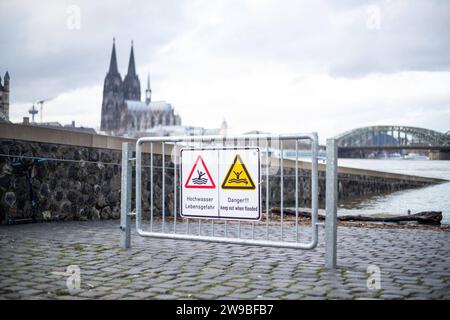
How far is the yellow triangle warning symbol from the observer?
211 inches

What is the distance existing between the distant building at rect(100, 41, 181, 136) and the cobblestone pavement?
136143mm

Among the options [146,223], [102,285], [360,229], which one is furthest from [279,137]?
[146,223]

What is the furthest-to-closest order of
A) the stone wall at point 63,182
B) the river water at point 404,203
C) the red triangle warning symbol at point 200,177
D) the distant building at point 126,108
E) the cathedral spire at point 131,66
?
the cathedral spire at point 131,66, the distant building at point 126,108, the river water at point 404,203, the stone wall at point 63,182, the red triangle warning symbol at point 200,177

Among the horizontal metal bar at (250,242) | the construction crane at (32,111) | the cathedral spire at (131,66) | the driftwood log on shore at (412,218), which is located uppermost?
the cathedral spire at (131,66)

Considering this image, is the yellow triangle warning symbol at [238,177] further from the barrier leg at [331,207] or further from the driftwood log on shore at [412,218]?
the driftwood log on shore at [412,218]

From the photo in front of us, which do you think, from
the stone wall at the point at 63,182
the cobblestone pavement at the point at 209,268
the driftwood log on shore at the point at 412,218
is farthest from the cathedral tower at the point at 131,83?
the cobblestone pavement at the point at 209,268

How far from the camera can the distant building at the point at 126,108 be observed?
140 metres

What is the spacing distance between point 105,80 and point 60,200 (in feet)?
452

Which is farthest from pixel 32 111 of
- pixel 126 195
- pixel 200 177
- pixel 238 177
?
pixel 238 177

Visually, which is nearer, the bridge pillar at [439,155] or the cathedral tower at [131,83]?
the bridge pillar at [439,155]

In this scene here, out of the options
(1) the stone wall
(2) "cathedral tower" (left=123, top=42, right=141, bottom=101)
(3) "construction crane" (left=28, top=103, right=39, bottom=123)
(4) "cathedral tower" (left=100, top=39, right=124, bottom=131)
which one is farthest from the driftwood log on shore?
(2) "cathedral tower" (left=123, top=42, right=141, bottom=101)

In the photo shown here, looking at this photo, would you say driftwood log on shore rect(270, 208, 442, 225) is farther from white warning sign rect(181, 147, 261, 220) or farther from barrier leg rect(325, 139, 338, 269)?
barrier leg rect(325, 139, 338, 269)

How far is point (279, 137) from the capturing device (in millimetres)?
5402
